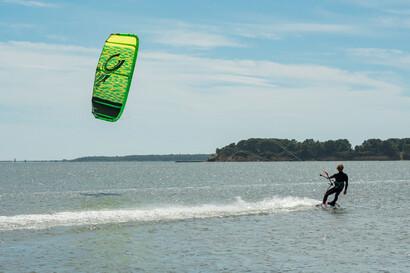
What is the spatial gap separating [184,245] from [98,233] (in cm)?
300

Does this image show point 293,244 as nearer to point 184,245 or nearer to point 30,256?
point 184,245

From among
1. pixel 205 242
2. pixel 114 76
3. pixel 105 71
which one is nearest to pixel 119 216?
pixel 205 242

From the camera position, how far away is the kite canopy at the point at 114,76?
23.8 m

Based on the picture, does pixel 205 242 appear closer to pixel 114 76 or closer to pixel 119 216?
pixel 119 216

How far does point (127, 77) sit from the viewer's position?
24094 millimetres

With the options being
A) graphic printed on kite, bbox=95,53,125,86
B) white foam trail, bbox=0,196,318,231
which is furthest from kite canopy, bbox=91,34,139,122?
white foam trail, bbox=0,196,318,231

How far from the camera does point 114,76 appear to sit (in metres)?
24.2

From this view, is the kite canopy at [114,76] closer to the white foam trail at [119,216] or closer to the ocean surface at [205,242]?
the white foam trail at [119,216]

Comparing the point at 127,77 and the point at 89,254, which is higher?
the point at 127,77

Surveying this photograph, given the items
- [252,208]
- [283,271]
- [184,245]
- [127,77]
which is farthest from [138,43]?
[283,271]

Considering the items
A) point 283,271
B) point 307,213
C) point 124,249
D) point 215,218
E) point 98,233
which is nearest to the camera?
point 283,271

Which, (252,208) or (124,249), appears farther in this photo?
(252,208)

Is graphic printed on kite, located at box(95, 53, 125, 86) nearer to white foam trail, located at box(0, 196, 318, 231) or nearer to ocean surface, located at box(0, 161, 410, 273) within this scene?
white foam trail, located at box(0, 196, 318, 231)

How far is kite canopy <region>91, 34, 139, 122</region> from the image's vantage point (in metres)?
23.8
